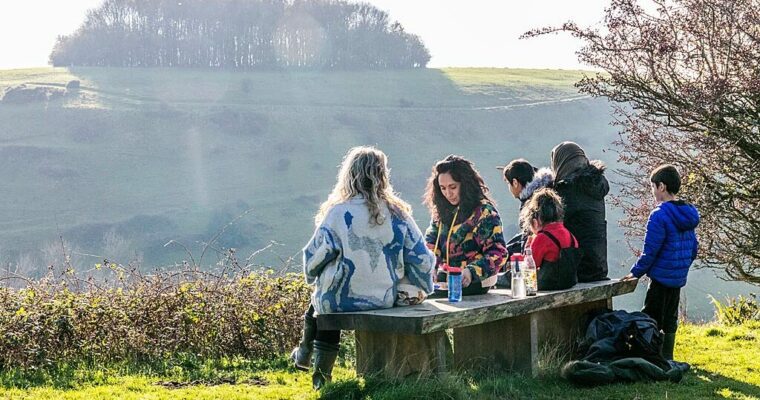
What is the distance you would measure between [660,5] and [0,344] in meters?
6.71

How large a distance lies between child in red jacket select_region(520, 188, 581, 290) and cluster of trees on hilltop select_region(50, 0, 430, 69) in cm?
7703

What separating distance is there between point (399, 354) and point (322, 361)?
1.65 feet

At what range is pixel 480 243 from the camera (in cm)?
643

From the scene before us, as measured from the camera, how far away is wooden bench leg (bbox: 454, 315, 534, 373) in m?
6.38

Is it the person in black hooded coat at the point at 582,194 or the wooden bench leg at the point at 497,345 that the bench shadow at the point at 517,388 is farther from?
the person in black hooded coat at the point at 582,194

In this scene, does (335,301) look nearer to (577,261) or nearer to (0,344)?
(577,261)

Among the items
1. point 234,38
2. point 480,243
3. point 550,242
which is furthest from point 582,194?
point 234,38

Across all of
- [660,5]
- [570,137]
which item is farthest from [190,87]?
[660,5]

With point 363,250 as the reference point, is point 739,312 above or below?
below

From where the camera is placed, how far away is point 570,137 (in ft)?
219

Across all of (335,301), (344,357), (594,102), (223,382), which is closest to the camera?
(335,301)

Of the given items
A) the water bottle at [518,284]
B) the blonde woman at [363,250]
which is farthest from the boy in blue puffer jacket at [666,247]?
the blonde woman at [363,250]

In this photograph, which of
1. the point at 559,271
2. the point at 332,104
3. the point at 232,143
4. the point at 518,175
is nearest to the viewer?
the point at 559,271

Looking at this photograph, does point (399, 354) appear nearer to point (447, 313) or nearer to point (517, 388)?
point (447, 313)
